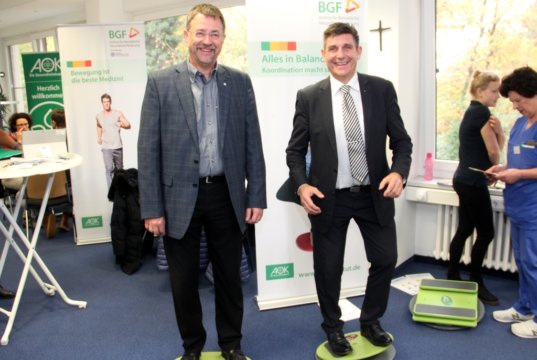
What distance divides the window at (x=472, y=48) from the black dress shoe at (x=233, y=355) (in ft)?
7.20

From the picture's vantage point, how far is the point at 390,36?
3240 mm

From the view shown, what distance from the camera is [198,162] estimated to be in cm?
203

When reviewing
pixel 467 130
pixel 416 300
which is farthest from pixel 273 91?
pixel 416 300

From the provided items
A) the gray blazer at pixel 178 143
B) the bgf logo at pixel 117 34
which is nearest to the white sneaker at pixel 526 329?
the gray blazer at pixel 178 143

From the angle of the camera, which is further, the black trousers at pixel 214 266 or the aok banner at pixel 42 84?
the aok banner at pixel 42 84

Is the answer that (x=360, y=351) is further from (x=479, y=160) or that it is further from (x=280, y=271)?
(x=479, y=160)

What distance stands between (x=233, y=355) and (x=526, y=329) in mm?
1560

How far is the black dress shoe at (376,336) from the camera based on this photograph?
239cm

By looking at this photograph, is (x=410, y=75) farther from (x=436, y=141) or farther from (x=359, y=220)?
(x=359, y=220)

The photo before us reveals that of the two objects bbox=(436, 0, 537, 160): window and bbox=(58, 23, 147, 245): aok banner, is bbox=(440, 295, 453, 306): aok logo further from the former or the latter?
bbox=(58, 23, 147, 245): aok banner

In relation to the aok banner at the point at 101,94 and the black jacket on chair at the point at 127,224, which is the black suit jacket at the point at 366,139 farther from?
the aok banner at the point at 101,94

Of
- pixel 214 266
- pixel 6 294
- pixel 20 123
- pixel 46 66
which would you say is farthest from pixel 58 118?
pixel 214 266

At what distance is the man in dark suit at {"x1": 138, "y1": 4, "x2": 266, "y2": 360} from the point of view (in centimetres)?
201

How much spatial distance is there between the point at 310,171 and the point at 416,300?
116cm
